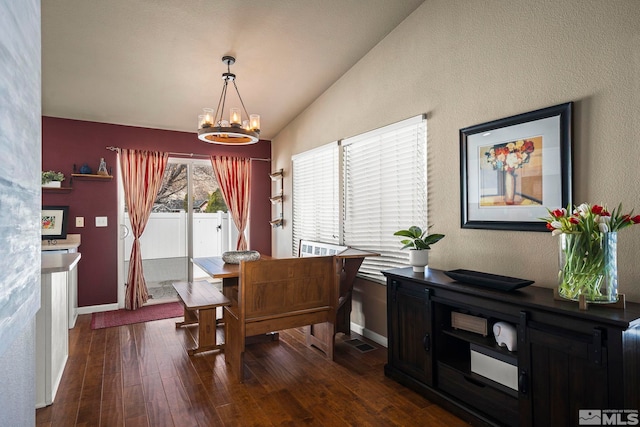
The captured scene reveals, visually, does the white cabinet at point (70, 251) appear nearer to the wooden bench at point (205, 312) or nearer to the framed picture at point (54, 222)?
the framed picture at point (54, 222)

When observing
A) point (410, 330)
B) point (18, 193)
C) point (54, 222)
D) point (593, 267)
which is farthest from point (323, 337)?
point (54, 222)

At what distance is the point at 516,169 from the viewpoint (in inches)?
93.4

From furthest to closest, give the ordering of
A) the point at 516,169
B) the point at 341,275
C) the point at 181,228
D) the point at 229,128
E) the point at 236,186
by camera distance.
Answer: the point at 236,186 → the point at 181,228 → the point at 341,275 → the point at 229,128 → the point at 516,169

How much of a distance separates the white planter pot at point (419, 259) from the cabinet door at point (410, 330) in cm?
18

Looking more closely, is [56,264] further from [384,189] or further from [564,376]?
[564,376]

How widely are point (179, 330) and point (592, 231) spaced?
3723 mm

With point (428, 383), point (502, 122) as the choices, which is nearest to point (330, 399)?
point (428, 383)

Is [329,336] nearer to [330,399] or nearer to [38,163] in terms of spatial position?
[330,399]

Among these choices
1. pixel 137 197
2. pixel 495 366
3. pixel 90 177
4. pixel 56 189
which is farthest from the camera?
pixel 137 197

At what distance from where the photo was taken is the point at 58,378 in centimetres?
267

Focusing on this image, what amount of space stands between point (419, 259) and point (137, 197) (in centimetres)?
387

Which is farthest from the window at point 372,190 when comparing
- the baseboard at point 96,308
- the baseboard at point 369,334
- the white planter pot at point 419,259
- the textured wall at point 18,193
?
the baseboard at point 96,308

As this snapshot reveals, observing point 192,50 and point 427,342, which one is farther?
point 192,50

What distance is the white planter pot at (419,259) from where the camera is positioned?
8.80 ft
